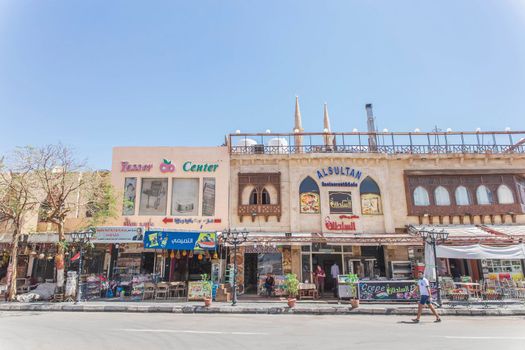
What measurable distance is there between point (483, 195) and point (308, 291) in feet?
39.5

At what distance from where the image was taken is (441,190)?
832 inches

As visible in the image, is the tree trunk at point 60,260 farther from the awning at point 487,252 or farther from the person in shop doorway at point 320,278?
the awning at point 487,252

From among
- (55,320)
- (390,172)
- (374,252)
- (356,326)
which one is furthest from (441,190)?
(55,320)

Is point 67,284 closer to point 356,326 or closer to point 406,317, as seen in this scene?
point 356,326

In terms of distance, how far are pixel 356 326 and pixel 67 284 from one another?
13.6 meters

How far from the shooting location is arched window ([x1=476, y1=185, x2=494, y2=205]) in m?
20.9

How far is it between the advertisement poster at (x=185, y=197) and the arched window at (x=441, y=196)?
46.0 feet

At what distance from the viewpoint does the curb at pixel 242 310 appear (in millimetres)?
13430

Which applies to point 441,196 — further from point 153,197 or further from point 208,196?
point 153,197

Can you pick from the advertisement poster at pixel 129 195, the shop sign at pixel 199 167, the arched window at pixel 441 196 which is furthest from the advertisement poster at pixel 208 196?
the arched window at pixel 441 196

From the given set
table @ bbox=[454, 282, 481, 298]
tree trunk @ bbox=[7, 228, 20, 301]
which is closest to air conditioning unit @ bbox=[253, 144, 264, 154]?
table @ bbox=[454, 282, 481, 298]

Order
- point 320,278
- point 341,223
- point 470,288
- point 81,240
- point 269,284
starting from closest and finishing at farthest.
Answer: point 470,288
point 81,240
point 269,284
point 320,278
point 341,223

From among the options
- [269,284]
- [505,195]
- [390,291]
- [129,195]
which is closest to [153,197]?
[129,195]

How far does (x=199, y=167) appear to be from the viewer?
21250mm
